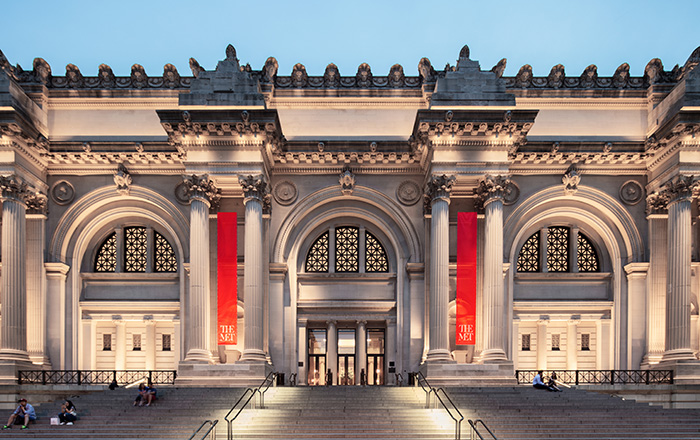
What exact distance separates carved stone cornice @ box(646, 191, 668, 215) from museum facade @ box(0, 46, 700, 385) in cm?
12

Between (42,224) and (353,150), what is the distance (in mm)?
14584

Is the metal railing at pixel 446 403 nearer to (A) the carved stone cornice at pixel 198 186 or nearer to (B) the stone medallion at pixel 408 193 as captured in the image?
(B) the stone medallion at pixel 408 193

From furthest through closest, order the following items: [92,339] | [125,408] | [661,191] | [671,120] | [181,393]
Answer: [92,339]
[661,191]
[671,120]
[181,393]
[125,408]

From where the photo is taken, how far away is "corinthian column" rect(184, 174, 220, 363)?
2791 centimetres

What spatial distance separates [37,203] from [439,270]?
715 inches

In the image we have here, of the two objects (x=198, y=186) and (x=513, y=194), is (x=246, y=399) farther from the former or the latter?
(x=513, y=194)

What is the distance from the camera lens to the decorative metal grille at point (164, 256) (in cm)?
3269

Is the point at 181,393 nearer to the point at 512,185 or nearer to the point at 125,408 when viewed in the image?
the point at 125,408

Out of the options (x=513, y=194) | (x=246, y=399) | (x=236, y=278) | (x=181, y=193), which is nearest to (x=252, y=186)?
(x=236, y=278)

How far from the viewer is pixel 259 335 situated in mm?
28391

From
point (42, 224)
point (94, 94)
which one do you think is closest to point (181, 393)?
point (42, 224)

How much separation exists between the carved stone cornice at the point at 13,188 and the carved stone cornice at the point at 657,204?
1085 inches

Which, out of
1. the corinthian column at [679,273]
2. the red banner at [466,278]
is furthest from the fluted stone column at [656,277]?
the red banner at [466,278]

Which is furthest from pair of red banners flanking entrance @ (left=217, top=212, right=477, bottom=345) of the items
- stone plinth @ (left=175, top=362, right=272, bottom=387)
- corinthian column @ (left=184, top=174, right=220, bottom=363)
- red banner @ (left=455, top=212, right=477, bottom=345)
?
stone plinth @ (left=175, top=362, right=272, bottom=387)
